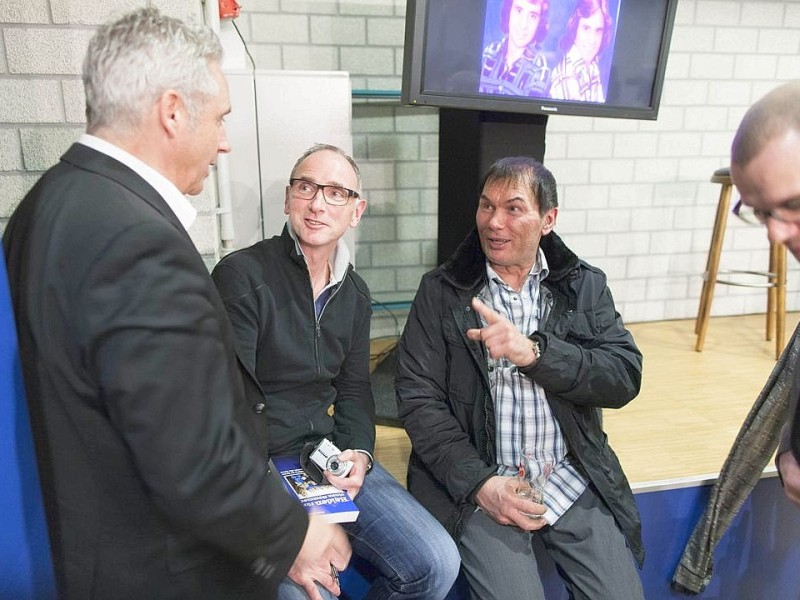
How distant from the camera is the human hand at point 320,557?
3.35ft

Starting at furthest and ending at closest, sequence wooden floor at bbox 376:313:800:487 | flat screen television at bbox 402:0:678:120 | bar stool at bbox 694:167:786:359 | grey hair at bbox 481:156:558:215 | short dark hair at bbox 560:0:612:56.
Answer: bar stool at bbox 694:167:786:359, wooden floor at bbox 376:313:800:487, short dark hair at bbox 560:0:612:56, flat screen television at bbox 402:0:678:120, grey hair at bbox 481:156:558:215

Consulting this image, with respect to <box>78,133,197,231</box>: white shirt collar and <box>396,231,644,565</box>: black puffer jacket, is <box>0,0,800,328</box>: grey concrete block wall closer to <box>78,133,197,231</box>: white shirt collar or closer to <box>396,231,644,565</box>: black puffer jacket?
<box>396,231,644,565</box>: black puffer jacket

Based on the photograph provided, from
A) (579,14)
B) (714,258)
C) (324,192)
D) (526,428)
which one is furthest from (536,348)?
(714,258)

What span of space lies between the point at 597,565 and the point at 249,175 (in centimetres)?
179

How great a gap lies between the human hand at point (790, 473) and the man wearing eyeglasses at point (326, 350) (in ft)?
2.56

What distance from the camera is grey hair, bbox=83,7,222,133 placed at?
0.87 meters

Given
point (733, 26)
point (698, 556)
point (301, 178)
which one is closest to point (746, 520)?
point (698, 556)

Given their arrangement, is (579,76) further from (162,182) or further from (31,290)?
(31,290)

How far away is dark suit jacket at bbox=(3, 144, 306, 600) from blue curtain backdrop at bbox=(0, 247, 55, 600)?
15 centimetres

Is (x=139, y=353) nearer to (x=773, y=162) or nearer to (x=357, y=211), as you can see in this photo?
(x=773, y=162)

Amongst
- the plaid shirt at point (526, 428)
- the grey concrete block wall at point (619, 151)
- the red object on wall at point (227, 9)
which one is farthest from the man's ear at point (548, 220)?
the grey concrete block wall at point (619, 151)

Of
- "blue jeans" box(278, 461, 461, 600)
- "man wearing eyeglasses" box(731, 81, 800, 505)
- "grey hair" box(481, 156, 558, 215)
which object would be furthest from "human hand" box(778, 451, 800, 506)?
"grey hair" box(481, 156, 558, 215)

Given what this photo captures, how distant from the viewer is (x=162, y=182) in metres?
0.92

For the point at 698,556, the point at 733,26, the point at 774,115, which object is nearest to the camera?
the point at 774,115
